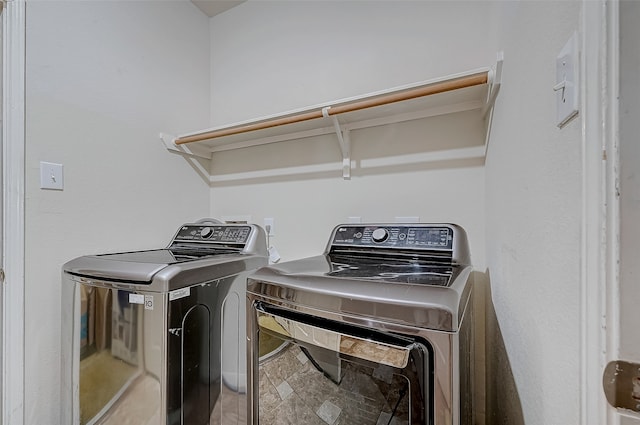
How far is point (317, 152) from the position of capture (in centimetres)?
164

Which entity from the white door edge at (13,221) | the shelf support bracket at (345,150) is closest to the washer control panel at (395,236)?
the shelf support bracket at (345,150)

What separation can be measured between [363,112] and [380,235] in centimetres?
60

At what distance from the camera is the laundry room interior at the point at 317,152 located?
0.60m

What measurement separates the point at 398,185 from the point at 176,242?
1.23 meters

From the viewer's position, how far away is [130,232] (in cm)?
152

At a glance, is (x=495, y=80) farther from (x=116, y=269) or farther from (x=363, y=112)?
(x=116, y=269)

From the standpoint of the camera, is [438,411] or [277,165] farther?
[277,165]

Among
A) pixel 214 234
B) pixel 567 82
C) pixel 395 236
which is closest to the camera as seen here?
pixel 567 82

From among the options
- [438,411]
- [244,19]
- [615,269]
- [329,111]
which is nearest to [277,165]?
[329,111]

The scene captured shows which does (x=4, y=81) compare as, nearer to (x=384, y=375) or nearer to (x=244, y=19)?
(x=244, y=19)

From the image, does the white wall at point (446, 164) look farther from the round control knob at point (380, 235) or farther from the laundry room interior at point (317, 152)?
the round control knob at point (380, 235)

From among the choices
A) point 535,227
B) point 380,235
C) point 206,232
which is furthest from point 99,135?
point 535,227

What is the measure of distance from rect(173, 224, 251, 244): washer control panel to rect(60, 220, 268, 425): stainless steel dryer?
246mm

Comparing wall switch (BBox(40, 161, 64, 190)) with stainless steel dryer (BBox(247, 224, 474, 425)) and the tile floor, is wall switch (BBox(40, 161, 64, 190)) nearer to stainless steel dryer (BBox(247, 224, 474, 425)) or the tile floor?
stainless steel dryer (BBox(247, 224, 474, 425))
